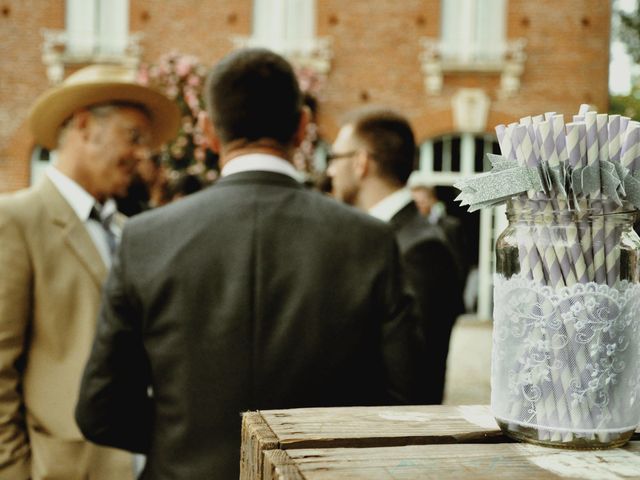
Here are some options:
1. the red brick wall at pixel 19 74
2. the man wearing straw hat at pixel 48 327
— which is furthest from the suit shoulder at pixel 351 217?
the red brick wall at pixel 19 74

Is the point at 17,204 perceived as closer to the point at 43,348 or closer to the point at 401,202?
the point at 43,348

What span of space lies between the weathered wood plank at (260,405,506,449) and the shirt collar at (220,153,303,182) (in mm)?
891

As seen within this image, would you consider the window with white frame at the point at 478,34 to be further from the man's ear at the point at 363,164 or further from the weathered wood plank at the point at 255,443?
the weathered wood plank at the point at 255,443

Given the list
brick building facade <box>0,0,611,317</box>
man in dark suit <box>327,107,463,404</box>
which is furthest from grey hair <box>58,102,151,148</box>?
brick building facade <box>0,0,611,317</box>

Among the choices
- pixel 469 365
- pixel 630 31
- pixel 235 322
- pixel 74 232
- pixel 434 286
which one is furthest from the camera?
pixel 630 31

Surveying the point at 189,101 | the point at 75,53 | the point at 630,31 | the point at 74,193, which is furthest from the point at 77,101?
the point at 630,31

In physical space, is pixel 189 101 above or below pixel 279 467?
above

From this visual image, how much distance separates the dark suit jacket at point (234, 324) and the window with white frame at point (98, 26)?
11.0 m

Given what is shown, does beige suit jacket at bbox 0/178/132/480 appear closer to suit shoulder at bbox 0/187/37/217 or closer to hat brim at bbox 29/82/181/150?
suit shoulder at bbox 0/187/37/217

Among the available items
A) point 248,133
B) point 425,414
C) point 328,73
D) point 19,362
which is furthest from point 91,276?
point 328,73

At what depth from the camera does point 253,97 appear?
1.90 meters

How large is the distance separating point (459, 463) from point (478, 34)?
12210 mm

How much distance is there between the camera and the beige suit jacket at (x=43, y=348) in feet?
7.29

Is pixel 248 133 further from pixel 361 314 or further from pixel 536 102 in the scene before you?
pixel 536 102
